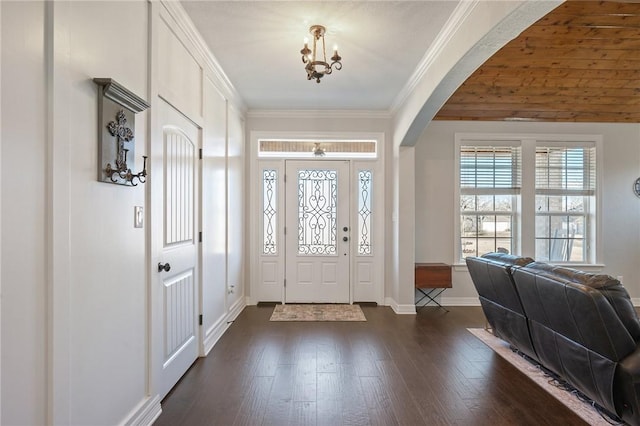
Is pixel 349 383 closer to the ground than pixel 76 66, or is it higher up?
closer to the ground

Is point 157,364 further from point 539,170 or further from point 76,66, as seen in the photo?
point 539,170

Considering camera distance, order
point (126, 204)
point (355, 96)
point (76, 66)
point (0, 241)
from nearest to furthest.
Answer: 1. point (0, 241)
2. point (76, 66)
3. point (126, 204)
4. point (355, 96)

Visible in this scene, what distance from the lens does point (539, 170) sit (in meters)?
5.17

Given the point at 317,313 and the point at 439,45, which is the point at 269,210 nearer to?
the point at 317,313

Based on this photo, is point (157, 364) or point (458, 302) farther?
point (458, 302)

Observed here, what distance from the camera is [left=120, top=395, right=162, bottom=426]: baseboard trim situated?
1959mm

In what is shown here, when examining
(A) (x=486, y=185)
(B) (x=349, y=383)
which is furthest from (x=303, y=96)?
(B) (x=349, y=383)

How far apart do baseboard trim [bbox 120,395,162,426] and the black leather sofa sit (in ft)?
8.78

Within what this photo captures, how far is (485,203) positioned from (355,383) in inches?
144

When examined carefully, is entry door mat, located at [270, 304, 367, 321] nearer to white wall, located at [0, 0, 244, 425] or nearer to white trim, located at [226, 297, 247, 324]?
white trim, located at [226, 297, 247, 324]

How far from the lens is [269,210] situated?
5090 mm

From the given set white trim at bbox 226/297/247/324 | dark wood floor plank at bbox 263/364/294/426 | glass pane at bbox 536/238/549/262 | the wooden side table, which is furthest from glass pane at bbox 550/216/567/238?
white trim at bbox 226/297/247/324

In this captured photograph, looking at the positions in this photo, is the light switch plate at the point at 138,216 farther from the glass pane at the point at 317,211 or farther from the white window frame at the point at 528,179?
the white window frame at the point at 528,179

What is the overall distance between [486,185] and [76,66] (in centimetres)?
509
